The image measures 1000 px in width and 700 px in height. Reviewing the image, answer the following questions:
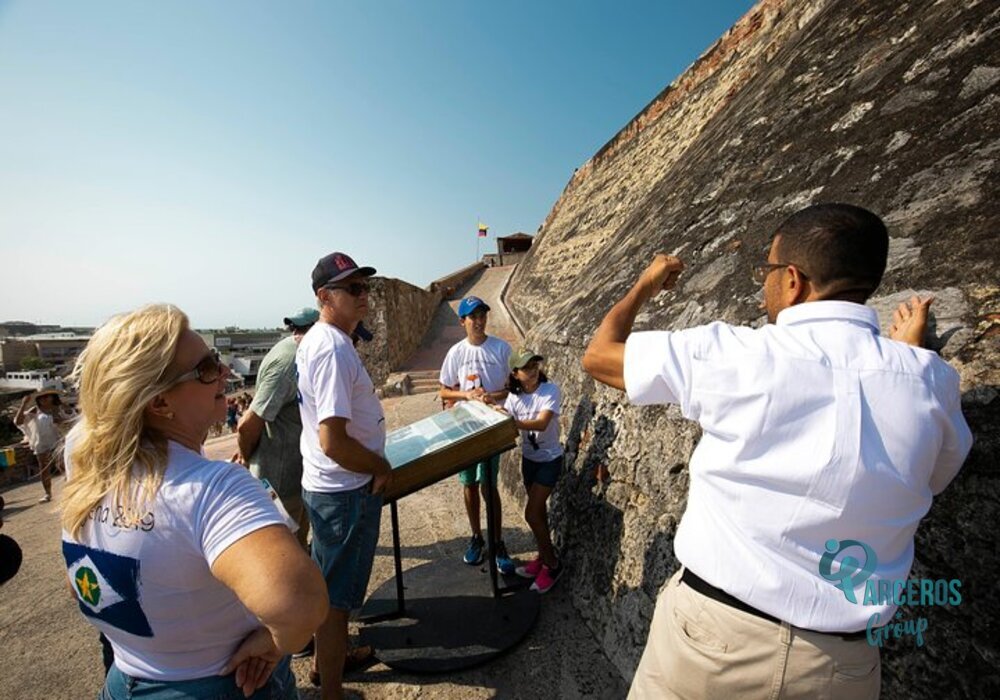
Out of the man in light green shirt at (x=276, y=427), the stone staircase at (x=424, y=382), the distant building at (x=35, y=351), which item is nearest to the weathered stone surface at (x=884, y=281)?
the man in light green shirt at (x=276, y=427)

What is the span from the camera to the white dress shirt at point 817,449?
95 centimetres

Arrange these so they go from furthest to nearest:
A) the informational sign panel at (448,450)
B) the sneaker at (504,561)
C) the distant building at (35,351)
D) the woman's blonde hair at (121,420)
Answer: the distant building at (35,351) < the sneaker at (504,561) < the informational sign panel at (448,450) < the woman's blonde hair at (121,420)

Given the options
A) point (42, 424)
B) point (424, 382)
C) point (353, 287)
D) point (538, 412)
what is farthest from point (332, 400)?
point (424, 382)

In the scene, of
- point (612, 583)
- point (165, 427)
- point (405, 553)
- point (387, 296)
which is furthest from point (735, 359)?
point (387, 296)

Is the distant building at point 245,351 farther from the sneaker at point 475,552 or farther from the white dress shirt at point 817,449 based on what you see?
the white dress shirt at point 817,449

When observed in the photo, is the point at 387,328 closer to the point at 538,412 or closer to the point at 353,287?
the point at 538,412

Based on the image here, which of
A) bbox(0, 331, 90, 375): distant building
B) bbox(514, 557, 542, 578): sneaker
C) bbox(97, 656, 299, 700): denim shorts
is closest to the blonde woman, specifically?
bbox(97, 656, 299, 700): denim shorts

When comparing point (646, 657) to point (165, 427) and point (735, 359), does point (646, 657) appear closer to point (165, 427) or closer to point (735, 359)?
point (735, 359)

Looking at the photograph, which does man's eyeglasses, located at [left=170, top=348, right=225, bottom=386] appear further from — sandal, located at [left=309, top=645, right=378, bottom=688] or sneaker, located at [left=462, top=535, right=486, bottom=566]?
sneaker, located at [left=462, top=535, right=486, bottom=566]

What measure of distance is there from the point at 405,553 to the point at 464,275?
2055 centimetres

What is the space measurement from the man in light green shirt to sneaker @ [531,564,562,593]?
1.69m

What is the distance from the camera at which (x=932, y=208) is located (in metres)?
1.86

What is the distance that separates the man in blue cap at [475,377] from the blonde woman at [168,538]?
7.63ft

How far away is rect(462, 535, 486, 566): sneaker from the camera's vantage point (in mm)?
3430
